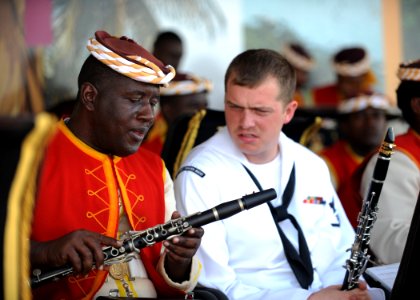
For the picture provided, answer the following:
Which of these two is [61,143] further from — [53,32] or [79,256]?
[53,32]

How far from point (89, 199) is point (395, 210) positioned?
2.09 meters

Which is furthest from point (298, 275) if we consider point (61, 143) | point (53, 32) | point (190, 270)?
point (53, 32)

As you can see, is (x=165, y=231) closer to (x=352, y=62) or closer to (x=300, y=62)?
(x=352, y=62)

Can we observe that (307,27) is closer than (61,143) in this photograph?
No

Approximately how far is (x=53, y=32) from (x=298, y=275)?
4.50 meters

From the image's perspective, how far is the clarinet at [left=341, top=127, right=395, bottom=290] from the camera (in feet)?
12.5

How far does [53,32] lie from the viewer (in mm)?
7855

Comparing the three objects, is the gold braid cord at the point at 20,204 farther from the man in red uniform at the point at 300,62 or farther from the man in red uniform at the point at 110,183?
the man in red uniform at the point at 300,62

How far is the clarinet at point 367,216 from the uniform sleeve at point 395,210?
76cm

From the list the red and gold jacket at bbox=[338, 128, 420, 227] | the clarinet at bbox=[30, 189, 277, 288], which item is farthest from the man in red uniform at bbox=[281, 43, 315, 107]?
the clarinet at bbox=[30, 189, 277, 288]

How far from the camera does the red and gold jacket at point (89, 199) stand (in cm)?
368

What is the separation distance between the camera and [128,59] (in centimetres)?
374

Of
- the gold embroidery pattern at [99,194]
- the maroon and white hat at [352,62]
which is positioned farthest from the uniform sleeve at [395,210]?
the maroon and white hat at [352,62]

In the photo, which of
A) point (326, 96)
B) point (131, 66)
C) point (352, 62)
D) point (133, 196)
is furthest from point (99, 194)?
point (326, 96)
